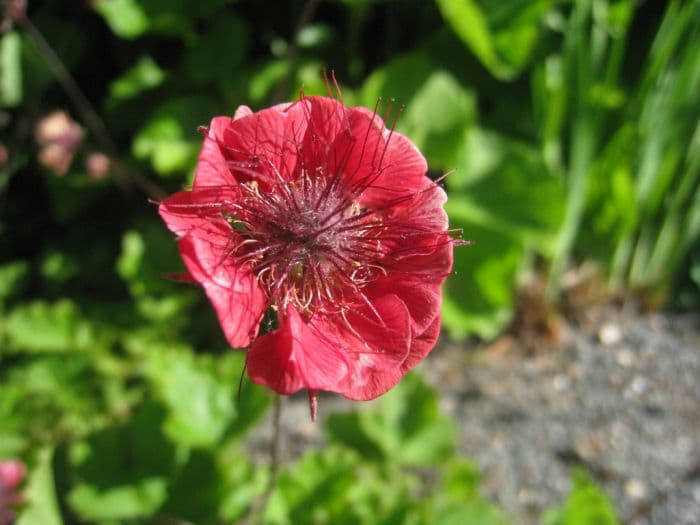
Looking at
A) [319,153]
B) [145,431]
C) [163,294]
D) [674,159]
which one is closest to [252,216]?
[319,153]

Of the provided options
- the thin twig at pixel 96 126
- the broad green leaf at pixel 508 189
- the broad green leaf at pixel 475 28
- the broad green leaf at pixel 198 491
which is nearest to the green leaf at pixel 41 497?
the broad green leaf at pixel 198 491

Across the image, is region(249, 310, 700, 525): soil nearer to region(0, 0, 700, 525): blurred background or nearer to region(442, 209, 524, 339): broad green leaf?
region(0, 0, 700, 525): blurred background

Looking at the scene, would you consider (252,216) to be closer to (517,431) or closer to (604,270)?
(517,431)

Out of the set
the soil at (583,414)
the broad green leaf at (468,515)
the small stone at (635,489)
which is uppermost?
the broad green leaf at (468,515)

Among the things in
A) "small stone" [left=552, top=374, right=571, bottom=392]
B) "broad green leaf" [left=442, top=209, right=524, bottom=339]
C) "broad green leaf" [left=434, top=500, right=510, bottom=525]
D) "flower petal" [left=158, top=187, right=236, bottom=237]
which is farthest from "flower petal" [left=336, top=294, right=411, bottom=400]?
"small stone" [left=552, top=374, right=571, bottom=392]

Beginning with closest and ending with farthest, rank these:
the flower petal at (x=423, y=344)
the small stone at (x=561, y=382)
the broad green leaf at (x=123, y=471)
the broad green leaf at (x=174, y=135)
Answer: the flower petal at (x=423, y=344), the broad green leaf at (x=123, y=471), the broad green leaf at (x=174, y=135), the small stone at (x=561, y=382)

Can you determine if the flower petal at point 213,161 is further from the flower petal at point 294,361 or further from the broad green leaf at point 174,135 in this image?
the broad green leaf at point 174,135
